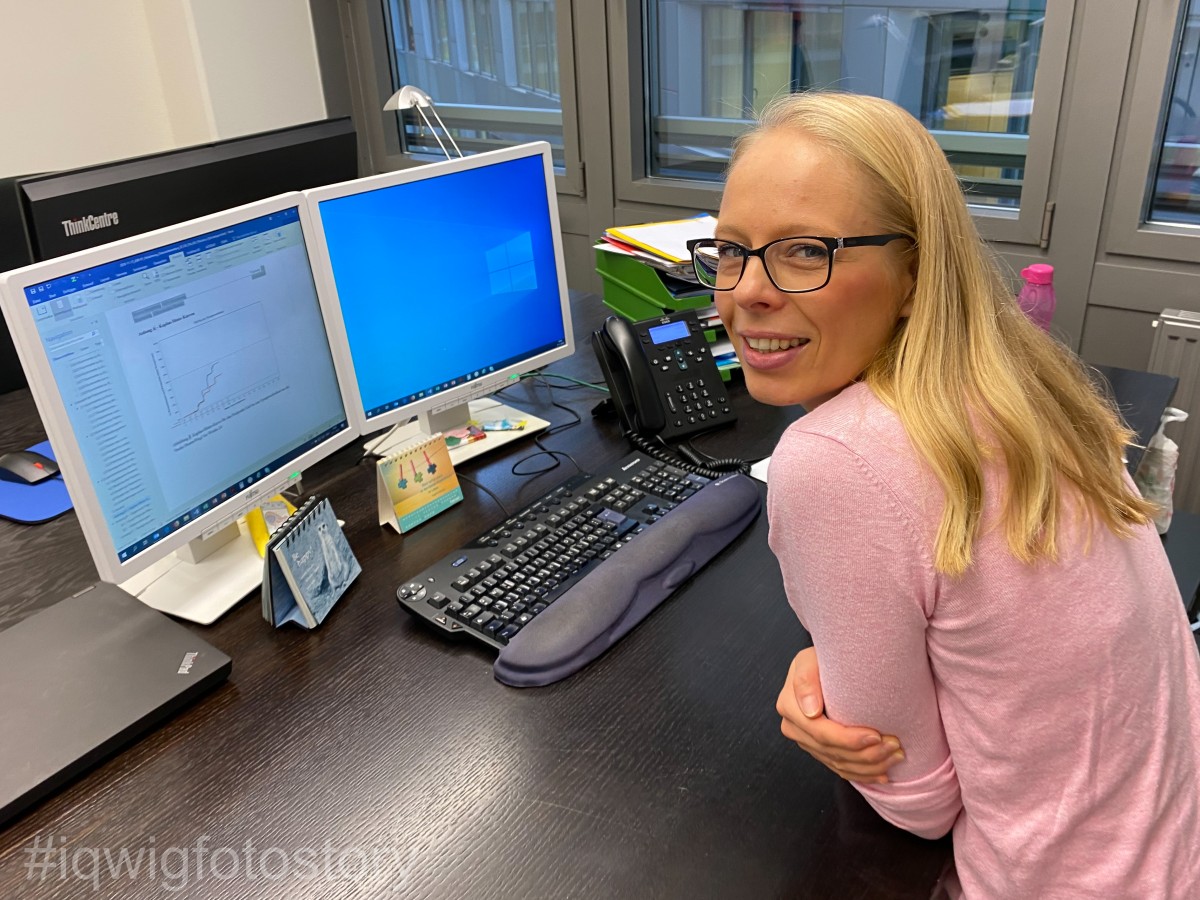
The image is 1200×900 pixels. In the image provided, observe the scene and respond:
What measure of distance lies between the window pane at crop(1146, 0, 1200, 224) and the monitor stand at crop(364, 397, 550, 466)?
149 cm

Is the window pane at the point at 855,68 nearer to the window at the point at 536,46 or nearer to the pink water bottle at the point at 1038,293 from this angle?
the window at the point at 536,46

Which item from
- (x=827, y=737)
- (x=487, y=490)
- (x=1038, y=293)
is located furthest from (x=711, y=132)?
Result: (x=827, y=737)

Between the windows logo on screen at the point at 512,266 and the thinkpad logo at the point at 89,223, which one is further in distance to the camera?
the windows logo on screen at the point at 512,266

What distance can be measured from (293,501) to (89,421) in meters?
0.41

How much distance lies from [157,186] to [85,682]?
0.78 m

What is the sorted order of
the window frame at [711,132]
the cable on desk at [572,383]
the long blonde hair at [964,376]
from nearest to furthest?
the long blonde hair at [964,376] < the cable on desk at [572,383] < the window frame at [711,132]

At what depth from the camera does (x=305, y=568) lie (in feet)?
3.57

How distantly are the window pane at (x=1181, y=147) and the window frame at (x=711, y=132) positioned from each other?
22 cm

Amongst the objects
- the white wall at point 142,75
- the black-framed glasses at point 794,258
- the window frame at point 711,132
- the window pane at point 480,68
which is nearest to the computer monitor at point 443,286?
the black-framed glasses at point 794,258

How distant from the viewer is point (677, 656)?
101 centimetres

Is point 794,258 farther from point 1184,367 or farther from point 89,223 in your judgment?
point 1184,367

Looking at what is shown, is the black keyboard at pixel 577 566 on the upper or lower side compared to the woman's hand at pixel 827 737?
lower

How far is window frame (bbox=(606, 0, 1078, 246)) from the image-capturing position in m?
1.99

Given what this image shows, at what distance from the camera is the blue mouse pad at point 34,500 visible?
1.38 meters
